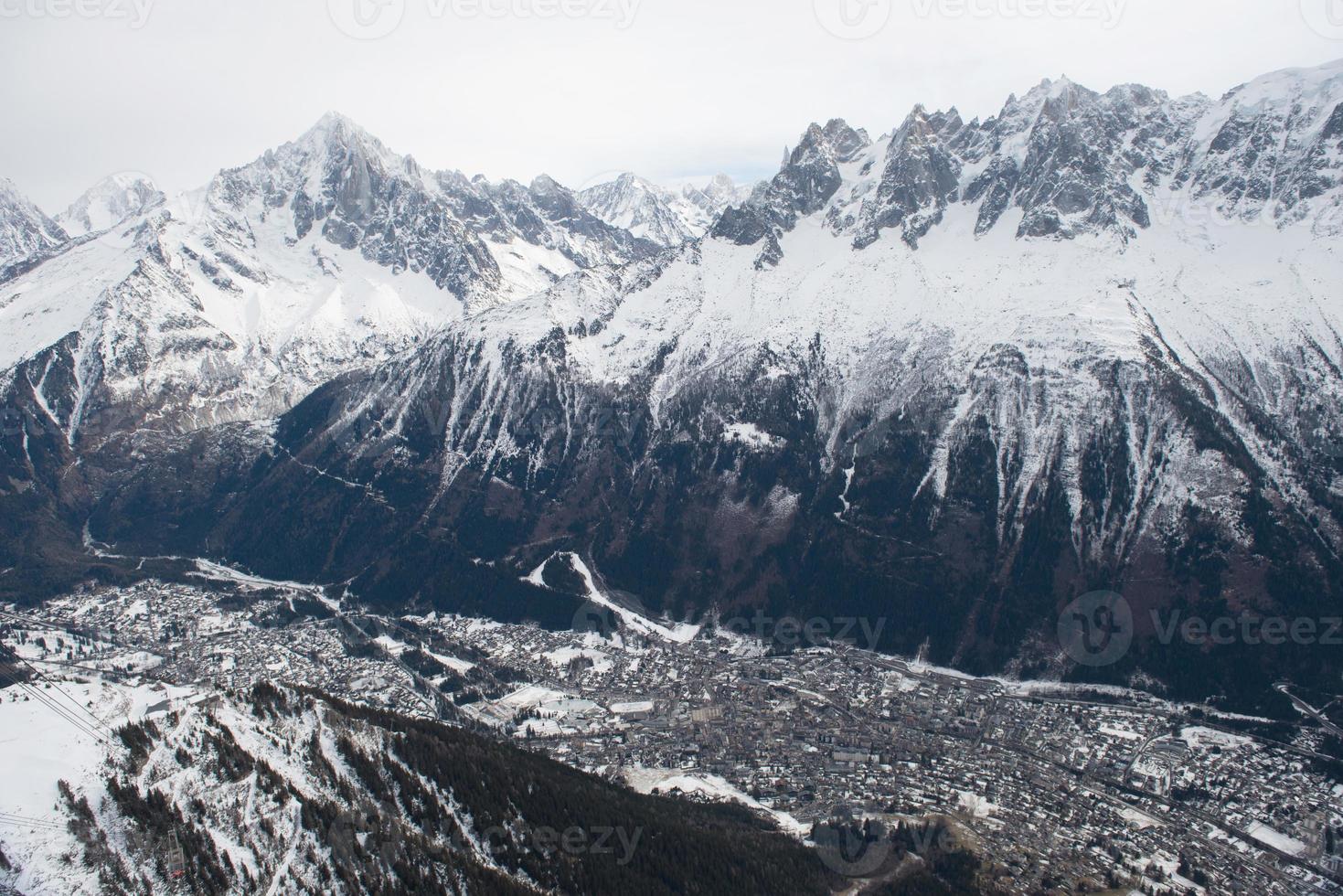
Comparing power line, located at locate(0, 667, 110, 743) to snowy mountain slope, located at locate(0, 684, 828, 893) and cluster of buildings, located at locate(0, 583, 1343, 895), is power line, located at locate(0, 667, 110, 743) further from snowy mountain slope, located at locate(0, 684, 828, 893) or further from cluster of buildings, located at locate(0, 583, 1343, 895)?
cluster of buildings, located at locate(0, 583, 1343, 895)

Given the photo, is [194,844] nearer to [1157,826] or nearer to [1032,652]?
[1157,826]

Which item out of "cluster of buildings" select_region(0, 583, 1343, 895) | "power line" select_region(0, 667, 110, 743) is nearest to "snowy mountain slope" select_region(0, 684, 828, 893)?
"power line" select_region(0, 667, 110, 743)

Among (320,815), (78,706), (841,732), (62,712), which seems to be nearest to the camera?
(320,815)

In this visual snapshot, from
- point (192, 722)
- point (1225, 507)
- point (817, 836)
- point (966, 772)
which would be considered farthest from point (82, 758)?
point (1225, 507)

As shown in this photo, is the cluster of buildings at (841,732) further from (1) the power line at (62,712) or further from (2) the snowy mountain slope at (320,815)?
(1) the power line at (62,712)

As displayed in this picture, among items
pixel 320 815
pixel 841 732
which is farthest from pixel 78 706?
pixel 841 732

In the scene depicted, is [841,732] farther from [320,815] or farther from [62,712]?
[62,712]

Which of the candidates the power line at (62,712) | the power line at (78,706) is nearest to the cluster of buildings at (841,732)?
the power line at (78,706)

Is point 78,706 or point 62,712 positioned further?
point 78,706
